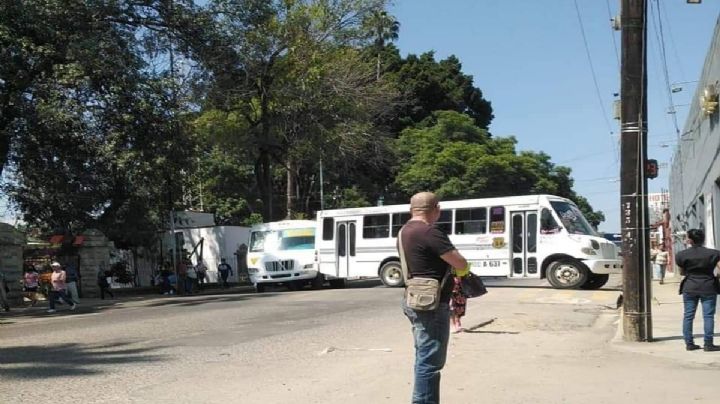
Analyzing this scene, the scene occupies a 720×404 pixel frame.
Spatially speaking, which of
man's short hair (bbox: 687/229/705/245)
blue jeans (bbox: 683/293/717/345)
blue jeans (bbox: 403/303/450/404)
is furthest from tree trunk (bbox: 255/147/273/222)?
blue jeans (bbox: 403/303/450/404)

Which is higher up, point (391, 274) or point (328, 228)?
point (328, 228)

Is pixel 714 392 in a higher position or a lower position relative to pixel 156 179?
lower

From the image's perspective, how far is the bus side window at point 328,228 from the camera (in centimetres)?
2540

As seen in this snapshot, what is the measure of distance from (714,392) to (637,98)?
437 cm

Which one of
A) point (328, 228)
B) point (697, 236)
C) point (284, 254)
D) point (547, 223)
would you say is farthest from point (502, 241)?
point (697, 236)

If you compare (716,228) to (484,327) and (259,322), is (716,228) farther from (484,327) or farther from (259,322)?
(259,322)

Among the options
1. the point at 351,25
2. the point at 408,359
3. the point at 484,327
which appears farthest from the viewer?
the point at 351,25

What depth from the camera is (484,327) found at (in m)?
12.0

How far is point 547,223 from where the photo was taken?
68.2 feet

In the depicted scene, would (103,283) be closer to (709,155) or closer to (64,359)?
(64,359)

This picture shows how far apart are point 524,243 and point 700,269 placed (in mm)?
12560

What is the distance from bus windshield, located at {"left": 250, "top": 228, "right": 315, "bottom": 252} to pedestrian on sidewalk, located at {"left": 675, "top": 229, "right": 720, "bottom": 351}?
18.7 m

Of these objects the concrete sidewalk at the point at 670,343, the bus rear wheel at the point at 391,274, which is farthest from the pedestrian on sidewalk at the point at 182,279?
the concrete sidewalk at the point at 670,343

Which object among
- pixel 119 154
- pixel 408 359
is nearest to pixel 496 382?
pixel 408 359
